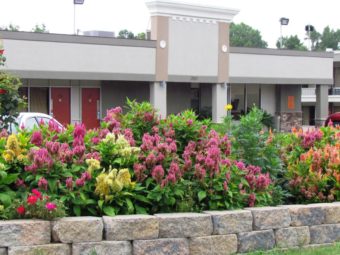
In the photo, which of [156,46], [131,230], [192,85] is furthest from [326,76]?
[131,230]

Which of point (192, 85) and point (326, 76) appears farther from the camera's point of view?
point (326, 76)

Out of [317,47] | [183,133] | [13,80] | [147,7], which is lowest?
[183,133]

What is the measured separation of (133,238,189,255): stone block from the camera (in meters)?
6.10

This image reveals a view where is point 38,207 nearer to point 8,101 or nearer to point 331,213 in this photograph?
point 331,213

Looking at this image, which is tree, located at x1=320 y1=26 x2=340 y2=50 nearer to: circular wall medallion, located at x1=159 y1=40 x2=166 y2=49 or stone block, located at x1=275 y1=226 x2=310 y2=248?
circular wall medallion, located at x1=159 y1=40 x2=166 y2=49

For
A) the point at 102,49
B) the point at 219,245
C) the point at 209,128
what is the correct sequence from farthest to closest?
1. the point at 102,49
2. the point at 209,128
3. the point at 219,245

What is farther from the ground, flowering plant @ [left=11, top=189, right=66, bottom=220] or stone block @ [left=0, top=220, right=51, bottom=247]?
flowering plant @ [left=11, top=189, right=66, bottom=220]

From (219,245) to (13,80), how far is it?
15.0 ft

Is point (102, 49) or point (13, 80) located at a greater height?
point (102, 49)

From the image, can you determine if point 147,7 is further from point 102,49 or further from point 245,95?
point 245,95

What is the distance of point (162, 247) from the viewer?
245 inches

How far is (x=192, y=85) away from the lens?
36531mm

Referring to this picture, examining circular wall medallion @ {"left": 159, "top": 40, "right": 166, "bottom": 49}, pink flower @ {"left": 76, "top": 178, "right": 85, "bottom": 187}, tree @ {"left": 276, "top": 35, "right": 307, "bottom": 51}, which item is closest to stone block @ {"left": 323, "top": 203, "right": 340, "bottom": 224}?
pink flower @ {"left": 76, "top": 178, "right": 85, "bottom": 187}

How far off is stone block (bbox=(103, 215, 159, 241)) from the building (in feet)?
71.4
